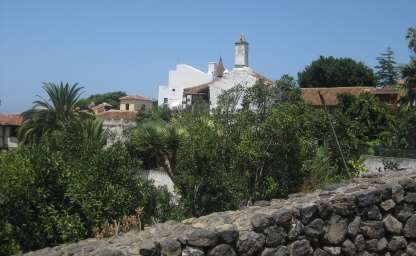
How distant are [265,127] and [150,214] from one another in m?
4.02

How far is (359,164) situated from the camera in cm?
1916

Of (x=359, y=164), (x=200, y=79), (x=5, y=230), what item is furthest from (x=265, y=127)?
(x=200, y=79)

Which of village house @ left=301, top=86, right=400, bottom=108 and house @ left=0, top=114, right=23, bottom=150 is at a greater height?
village house @ left=301, top=86, right=400, bottom=108

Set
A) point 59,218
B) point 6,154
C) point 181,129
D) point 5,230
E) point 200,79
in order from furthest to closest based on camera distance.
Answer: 1. point 200,79
2. point 181,129
3. point 6,154
4. point 59,218
5. point 5,230

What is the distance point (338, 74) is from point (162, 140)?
127 ft

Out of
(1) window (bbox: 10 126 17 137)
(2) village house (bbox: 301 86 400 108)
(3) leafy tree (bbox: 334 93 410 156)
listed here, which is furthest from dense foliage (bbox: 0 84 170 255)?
(1) window (bbox: 10 126 17 137)

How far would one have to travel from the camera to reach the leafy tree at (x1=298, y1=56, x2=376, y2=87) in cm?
5247

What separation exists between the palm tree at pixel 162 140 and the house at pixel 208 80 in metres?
15.7

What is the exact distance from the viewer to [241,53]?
40.0 metres

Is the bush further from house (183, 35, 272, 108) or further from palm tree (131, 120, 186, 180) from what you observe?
house (183, 35, 272, 108)

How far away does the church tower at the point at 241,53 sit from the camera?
129 ft

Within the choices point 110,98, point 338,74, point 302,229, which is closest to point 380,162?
point 302,229

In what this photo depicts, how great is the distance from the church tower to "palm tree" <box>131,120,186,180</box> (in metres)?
22.8

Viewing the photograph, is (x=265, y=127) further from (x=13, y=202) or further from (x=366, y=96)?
(x=366, y=96)
